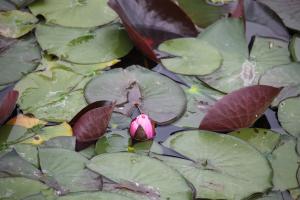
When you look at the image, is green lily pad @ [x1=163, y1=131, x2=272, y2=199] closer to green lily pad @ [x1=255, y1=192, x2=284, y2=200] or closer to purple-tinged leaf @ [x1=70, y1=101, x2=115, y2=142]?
green lily pad @ [x1=255, y1=192, x2=284, y2=200]

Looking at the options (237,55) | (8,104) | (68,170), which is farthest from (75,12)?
(68,170)

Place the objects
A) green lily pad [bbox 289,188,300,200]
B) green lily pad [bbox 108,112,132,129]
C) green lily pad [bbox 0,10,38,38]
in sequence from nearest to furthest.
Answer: green lily pad [bbox 289,188,300,200]
green lily pad [bbox 108,112,132,129]
green lily pad [bbox 0,10,38,38]

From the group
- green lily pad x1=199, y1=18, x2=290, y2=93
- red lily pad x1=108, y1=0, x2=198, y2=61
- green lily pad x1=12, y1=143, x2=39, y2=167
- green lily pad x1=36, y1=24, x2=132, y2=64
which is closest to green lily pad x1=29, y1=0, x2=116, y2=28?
green lily pad x1=36, y1=24, x2=132, y2=64

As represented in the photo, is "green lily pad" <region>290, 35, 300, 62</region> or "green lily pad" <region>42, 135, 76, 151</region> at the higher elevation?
"green lily pad" <region>290, 35, 300, 62</region>

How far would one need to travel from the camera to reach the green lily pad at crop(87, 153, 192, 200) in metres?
1.65

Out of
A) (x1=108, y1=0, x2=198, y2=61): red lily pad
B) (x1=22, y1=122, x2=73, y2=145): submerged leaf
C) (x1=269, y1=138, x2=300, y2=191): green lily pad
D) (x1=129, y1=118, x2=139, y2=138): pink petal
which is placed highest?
(x1=108, y1=0, x2=198, y2=61): red lily pad

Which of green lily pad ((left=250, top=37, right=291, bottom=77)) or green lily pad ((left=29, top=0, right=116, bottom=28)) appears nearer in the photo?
green lily pad ((left=250, top=37, right=291, bottom=77))

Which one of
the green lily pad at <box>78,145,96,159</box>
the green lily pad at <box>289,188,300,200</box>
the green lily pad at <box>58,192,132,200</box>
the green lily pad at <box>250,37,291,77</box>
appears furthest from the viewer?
the green lily pad at <box>250,37,291,77</box>

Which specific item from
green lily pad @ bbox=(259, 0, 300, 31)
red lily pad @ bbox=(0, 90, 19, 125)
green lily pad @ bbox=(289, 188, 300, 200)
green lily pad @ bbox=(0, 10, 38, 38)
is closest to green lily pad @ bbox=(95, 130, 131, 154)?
red lily pad @ bbox=(0, 90, 19, 125)

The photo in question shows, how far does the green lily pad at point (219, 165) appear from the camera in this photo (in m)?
1.69

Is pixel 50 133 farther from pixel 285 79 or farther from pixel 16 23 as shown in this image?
pixel 285 79

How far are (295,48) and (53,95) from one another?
46.2 inches

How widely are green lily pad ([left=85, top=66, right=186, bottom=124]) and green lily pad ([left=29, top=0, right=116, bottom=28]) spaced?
40 centimetres

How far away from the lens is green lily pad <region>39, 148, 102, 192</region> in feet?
5.49
